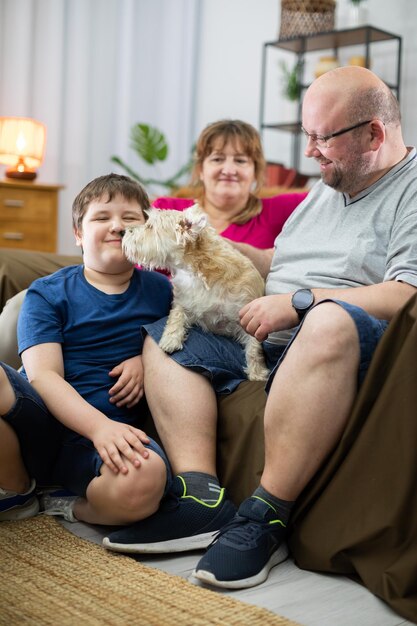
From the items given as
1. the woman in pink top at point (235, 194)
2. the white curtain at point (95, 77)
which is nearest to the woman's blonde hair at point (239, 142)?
the woman in pink top at point (235, 194)

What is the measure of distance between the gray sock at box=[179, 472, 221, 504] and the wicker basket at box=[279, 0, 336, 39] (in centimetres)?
369

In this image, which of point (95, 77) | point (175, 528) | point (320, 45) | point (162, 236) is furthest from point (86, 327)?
point (95, 77)

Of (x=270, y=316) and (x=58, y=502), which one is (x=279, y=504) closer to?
(x=270, y=316)

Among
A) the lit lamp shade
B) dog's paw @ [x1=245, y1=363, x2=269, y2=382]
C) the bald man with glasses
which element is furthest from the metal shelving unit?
dog's paw @ [x1=245, y1=363, x2=269, y2=382]

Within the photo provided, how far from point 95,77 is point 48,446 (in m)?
4.15

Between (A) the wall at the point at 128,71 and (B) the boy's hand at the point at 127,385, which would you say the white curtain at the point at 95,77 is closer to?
(A) the wall at the point at 128,71

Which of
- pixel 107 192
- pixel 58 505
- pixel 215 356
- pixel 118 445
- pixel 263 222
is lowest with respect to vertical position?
pixel 58 505

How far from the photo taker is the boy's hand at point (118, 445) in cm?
157

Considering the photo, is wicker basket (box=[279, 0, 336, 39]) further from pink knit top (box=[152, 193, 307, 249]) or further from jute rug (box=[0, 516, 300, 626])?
jute rug (box=[0, 516, 300, 626])

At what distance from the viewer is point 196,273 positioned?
6.18 ft

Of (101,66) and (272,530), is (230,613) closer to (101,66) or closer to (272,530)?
(272,530)

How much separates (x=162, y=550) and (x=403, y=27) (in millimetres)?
4059

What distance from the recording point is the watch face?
5.25 ft

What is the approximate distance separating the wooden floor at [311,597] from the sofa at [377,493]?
0.02 metres
